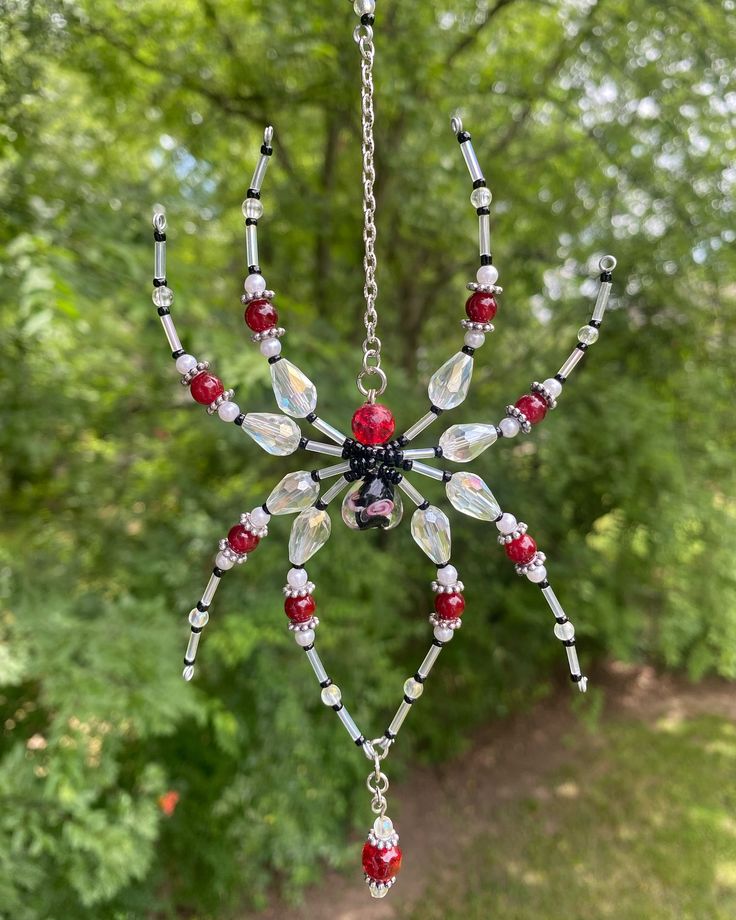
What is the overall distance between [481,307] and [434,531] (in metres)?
0.39

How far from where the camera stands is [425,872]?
3037 mm

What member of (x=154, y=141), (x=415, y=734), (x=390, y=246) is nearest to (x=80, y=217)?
(x=154, y=141)

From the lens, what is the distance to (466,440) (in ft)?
3.62

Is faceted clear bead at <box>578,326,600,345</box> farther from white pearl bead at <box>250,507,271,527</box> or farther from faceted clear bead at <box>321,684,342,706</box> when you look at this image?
faceted clear bead at <box>321,684,342,706</box>

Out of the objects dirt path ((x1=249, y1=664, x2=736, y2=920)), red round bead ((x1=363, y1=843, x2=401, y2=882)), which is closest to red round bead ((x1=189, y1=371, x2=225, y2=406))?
red round bead ((x1=363, y1=843, x2=401, y2=882))

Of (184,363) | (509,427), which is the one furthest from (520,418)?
(184,363)

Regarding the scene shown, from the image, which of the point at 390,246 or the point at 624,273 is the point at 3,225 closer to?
the point at 390,246

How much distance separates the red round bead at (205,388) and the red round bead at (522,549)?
0.56 metres

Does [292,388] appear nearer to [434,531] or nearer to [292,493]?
[292,493]

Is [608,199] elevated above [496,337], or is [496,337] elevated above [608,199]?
[608,199]

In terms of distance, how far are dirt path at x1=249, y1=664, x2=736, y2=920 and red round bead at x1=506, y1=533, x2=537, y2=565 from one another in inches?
96.9

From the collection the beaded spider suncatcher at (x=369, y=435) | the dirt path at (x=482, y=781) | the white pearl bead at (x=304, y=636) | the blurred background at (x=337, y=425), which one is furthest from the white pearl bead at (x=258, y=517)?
the dirt path at (x=482, y=781)

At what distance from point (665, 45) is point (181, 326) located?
1984 mm

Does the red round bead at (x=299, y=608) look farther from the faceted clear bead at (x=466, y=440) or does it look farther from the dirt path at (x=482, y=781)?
the dirt path at (x=482, y=781)
